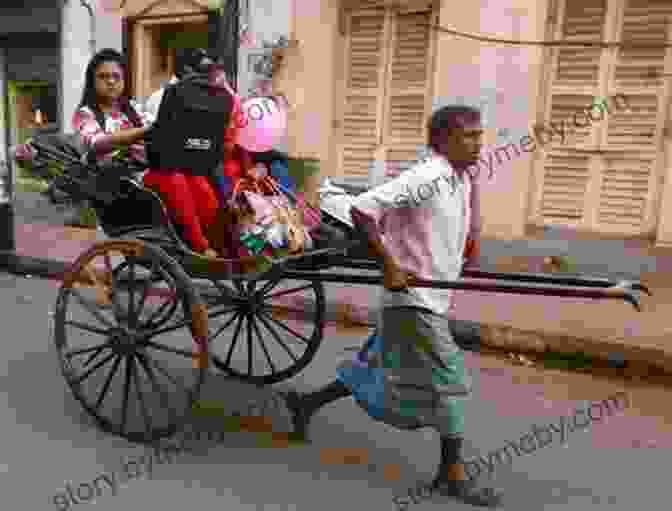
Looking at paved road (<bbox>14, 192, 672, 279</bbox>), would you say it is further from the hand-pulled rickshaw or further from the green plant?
the hand-pulled rickshaw

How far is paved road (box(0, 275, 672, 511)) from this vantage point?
8.36 feet

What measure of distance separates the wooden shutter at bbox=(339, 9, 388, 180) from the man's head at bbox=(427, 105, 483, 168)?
5.05m

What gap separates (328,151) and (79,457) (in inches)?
211

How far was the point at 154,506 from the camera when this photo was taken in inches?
97.1

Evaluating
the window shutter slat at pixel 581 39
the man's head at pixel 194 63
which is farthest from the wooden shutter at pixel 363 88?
the man's head at pixel 194 63

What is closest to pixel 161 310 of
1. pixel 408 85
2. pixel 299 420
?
pixel 299 420

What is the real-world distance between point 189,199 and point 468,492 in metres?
1.74

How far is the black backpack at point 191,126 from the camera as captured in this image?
283 cm

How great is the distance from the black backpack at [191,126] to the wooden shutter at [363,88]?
4609mm

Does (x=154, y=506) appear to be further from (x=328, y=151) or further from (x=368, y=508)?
(x=328, y=151)

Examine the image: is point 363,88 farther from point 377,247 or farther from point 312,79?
point 377,247

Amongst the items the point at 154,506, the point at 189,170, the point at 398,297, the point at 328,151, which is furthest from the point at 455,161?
the point at 328,151

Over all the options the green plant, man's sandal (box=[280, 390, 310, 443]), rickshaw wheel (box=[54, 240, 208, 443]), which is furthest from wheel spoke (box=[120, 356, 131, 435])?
the green plant

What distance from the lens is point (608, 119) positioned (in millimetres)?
6328
